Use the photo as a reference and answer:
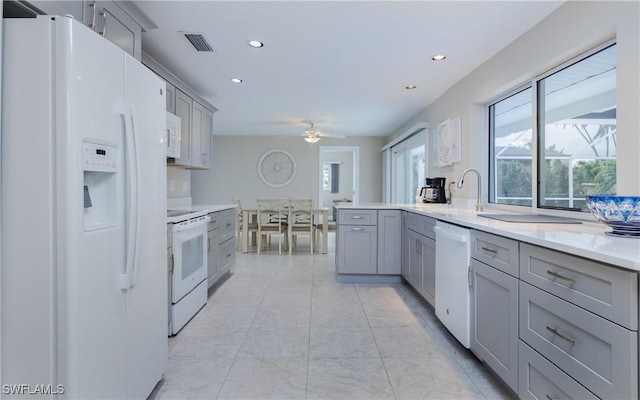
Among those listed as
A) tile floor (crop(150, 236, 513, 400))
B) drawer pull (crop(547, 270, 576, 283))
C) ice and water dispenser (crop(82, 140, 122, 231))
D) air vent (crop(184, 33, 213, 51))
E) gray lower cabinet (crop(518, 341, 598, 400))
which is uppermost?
air vent (crop(184, 33, 213, 51))

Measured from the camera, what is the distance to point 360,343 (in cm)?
219

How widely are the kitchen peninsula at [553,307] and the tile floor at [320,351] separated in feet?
0.88

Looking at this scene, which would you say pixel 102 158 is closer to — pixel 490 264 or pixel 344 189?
pixel 490 264

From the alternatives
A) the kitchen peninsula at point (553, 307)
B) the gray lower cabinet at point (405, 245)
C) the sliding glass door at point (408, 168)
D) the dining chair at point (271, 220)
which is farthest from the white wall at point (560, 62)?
the dining chair at point (271, 220)

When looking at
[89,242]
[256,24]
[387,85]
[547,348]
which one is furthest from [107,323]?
[387,85]

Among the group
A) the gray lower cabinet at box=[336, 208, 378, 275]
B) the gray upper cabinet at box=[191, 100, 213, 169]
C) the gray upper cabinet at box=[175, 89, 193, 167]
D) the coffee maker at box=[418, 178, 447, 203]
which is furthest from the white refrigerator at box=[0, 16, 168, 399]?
the coffee maker at box=[418, 178, 447, 203]

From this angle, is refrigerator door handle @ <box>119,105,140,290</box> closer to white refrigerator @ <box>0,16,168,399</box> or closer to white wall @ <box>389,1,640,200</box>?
white refrigerator @ <box>0,16,168,399</box>

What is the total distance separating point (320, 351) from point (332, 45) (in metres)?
2.35

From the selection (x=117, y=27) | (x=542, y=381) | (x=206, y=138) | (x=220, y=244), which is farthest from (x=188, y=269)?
(x=542, y=381)

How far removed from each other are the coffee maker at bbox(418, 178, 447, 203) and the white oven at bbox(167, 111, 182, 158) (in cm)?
292

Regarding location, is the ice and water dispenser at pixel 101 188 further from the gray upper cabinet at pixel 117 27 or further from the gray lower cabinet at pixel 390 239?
the gray lower cabinet at pixel 390 239

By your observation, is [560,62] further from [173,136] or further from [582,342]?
[173,136]

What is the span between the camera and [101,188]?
1.29m

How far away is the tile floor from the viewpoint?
1.69 meters
